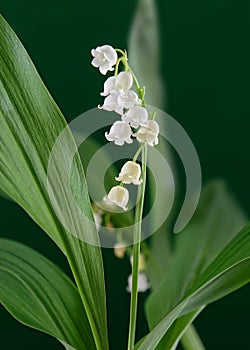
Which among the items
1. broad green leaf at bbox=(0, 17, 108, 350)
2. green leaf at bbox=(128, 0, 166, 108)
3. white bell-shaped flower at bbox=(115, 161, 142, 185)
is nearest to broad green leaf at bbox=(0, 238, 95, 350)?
broad green leaf at bbox=(0, 17, 108, 350)

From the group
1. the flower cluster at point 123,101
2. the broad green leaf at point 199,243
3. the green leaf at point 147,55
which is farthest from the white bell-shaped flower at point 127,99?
the green leaf at point 147,55

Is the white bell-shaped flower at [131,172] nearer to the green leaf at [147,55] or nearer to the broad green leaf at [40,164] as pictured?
the broad green leaf at [40,164]

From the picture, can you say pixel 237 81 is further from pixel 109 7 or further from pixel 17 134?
pixel 17 134

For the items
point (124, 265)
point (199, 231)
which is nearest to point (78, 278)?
point (199, 231)

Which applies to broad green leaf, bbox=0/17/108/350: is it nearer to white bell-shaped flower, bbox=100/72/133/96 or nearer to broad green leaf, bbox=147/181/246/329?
white bell-shaped flower, bbox=100/72/133/96

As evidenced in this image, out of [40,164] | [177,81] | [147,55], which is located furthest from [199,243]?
[177,81]

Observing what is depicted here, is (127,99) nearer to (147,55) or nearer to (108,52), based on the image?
(108,52)
